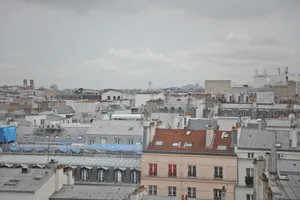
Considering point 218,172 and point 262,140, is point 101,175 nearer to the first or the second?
point 218,172

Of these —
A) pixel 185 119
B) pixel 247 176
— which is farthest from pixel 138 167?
pixel 185 119

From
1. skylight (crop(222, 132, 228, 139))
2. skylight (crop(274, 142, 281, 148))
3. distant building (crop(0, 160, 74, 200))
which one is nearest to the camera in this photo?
distant building (crop(0, 160, 74, 200))

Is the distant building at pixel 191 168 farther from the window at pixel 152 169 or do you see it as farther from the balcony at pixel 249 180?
the balcony at pixel 249 180

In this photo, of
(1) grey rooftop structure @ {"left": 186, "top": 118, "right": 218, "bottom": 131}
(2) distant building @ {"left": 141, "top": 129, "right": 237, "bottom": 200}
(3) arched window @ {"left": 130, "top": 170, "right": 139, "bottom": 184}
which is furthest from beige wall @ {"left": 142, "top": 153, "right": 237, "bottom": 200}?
(1) grey rooftop structure @ {"left": 186, "top": 118, "right": 218, "bottom": 131}

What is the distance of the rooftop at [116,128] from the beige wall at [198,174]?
11.9 m

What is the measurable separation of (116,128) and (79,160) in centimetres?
1267

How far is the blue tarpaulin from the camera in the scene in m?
38.2

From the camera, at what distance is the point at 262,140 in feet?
90.7

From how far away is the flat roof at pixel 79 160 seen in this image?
27.1 m

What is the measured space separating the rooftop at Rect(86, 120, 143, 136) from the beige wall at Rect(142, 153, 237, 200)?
11.9 meters

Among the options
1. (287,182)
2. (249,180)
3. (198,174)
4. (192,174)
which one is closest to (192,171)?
(192,174)

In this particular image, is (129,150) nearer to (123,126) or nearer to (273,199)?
(123,126)

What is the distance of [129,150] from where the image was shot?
33.5 m

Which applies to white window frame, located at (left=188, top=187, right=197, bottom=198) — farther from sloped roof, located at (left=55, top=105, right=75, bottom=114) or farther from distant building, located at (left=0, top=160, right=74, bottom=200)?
sloped roof, located at (left=55, top=105, right=75, bottom=114)
